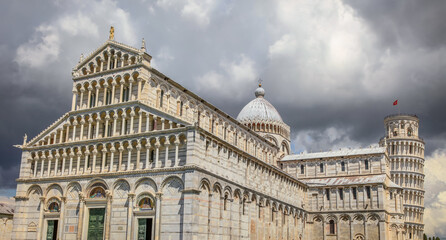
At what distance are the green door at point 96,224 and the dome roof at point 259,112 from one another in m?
Result: 39.8

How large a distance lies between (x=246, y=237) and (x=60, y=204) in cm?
1856

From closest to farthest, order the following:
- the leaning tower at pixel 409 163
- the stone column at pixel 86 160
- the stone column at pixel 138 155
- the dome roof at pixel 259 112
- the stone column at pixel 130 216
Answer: the stone column at pixel 130 216 → the stone column at pixel 138 155 → the stone column at pixel 86 160 → the dome roof at pixel 259 112 → the leaning tower at pixel 409 163

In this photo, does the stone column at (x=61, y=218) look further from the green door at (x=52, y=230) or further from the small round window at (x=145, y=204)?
the small round window at (x=145, y=204)

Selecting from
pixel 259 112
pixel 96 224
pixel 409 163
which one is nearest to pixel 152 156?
pixel 96 224

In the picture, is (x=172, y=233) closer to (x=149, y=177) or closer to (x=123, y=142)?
(x=149, y=177)

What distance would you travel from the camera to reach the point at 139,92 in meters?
42.6

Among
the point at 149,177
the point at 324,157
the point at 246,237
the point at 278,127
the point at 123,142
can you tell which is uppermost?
the point at 278,127

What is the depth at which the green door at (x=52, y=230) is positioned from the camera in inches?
1713

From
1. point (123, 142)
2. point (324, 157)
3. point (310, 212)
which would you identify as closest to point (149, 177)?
point (123, 142)

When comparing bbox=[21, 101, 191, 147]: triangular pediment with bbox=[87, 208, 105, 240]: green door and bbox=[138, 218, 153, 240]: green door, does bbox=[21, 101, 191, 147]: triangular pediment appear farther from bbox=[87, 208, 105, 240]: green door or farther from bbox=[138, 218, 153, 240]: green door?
bbox=[87, 208, 105, 240]: green door

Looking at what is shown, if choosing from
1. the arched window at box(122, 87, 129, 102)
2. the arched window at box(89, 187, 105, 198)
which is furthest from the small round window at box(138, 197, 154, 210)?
the arched window at box(122, 87, 129, 102)

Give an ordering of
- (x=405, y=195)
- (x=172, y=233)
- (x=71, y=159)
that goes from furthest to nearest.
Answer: (x=405, y=195) → (x=71, y=159) → (x=172, y=233)

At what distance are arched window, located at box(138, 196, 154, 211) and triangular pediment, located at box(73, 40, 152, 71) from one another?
13.1 m

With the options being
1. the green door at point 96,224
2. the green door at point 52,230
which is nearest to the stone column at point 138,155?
the green door at point 96,224
